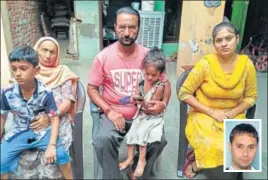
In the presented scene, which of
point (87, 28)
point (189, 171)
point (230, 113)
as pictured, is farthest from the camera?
point (87, 28)

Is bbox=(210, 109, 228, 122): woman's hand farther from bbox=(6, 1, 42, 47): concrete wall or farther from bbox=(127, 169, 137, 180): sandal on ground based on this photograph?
bbox=(6, 1, 42, 47): concrete wall

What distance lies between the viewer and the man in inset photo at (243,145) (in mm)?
580

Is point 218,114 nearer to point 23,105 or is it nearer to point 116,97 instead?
point 116,97

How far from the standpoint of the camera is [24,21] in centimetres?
284

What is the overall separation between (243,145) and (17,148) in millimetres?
645

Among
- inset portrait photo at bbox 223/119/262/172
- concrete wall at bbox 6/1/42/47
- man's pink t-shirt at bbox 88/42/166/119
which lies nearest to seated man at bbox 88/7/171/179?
man's pink t-shirt at bbox 88/42/166/119

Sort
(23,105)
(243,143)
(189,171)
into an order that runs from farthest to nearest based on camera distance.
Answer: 1. (189,171)
2. (23,105)
3. (243,143)

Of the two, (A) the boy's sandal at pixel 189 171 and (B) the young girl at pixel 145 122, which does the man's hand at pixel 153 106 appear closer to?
(B) the young girl at pixel 145 122

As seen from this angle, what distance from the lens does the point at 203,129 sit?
3.83 ft

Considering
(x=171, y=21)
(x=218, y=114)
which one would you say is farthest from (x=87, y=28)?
(x=218, y=114)

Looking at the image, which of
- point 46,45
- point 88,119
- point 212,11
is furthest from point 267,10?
point 212,11

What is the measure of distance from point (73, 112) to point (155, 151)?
13.8 inches

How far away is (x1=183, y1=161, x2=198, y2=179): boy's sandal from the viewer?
1.39 m

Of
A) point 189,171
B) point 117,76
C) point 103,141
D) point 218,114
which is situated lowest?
point 189,171
